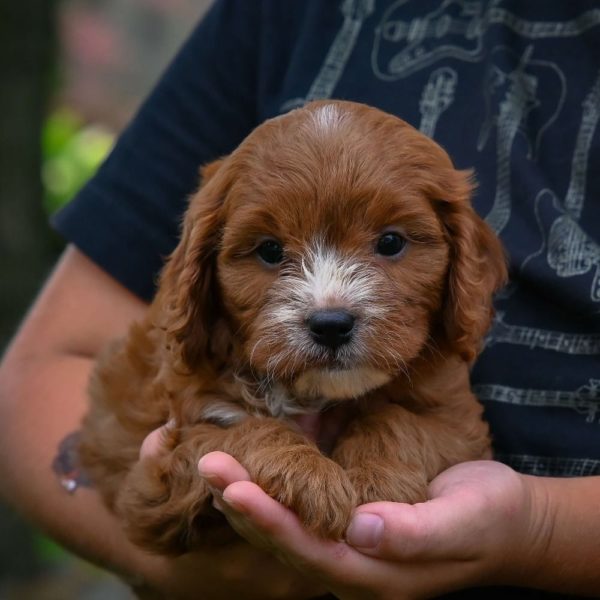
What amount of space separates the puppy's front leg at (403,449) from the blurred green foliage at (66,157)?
22.7ft

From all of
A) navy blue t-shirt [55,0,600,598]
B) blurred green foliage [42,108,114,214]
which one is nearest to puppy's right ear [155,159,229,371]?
navy blue t-shirt [55,0,600,598]

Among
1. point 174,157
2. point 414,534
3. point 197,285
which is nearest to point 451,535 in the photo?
point 414,534

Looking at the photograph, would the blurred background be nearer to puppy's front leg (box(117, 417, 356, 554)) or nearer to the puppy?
the puppy

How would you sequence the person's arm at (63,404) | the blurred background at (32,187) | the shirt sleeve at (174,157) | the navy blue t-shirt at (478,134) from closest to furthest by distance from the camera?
the navy blue t-shirt at (478,134) < the person's arm at (63,404) < the shirt sleeve at (174,157) < the blurred background at (32,187)

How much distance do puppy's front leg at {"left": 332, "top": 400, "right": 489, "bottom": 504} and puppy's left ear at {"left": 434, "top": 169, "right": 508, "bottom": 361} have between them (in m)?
0.24

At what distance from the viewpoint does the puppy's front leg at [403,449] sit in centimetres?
316

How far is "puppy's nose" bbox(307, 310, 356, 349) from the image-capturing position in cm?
312

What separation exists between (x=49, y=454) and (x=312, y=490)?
5.15 feet

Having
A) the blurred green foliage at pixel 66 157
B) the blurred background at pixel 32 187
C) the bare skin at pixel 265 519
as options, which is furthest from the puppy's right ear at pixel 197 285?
the blurred green foliage at pixel 66 157

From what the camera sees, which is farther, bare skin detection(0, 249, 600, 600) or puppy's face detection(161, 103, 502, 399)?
puppy's face detection(161, 103, 502, 399)

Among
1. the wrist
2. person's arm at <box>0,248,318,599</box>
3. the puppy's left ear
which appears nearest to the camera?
the wrist

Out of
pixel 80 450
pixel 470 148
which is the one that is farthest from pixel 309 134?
pixel 80 450

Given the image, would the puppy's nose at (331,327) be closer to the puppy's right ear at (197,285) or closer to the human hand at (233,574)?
the puppy's right ear at (197,285)

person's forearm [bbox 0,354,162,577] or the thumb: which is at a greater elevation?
the thumb
